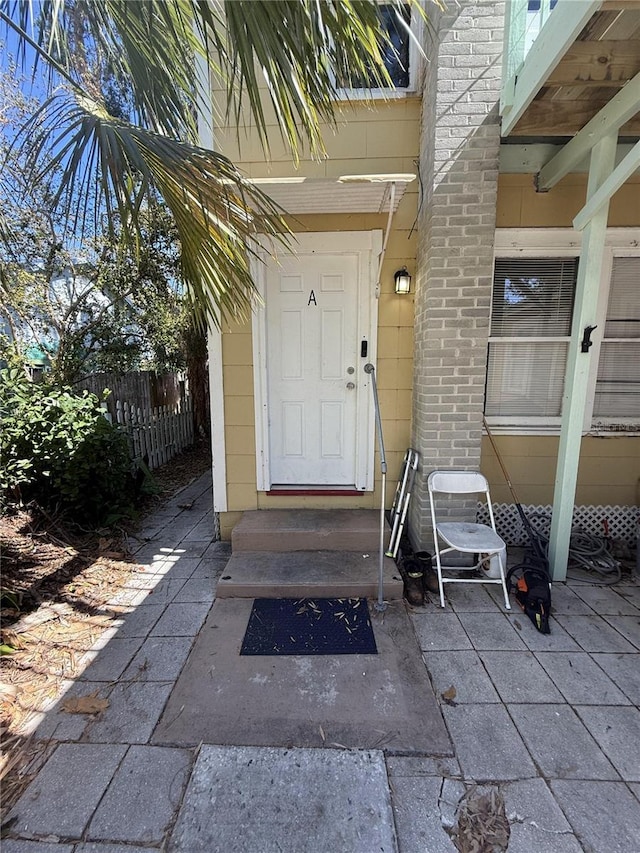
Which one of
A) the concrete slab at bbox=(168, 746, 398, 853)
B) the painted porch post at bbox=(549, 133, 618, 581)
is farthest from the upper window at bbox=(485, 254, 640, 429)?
the concrete slab at bbox=(168, 746, 398, 853)

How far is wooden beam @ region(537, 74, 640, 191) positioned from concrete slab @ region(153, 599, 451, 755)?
3244 mm

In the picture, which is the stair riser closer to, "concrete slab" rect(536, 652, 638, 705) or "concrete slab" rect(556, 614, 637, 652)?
"concrete slab" rect(536, 652, 638, 705)

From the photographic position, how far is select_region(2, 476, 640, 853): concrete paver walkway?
1.26m

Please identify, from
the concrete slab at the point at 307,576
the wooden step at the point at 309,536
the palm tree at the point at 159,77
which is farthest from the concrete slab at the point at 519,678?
the palm tree at the point at 159,77

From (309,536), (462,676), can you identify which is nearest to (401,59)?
(309,536)

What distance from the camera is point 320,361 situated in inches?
130

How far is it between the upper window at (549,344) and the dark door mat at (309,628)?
2.08 meters

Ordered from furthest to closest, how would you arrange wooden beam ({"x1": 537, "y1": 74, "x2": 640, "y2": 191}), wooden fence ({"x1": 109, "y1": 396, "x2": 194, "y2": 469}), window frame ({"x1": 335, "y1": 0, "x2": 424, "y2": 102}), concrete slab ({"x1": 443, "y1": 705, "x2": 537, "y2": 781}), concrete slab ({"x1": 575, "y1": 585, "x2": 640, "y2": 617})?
wooden fence ({"x1": 109, "y1": 396, "x2": 194, "y2": 469}), window frame ({"x1": 335, "y1": 0, "x2": 424, "y2": 102}), concrete slab ({"x1": 575, "y1": 585, "x2": 640, "y2": 617}), wooden beam ({"x1": 537, "y1": 74, "x2": 640, "y2": 191}), concrete slab ({"x1": 443, "y1": 705, "x2": 537, "y2": 781})

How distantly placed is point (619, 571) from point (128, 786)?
3.40m

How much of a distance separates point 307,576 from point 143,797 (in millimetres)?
1415

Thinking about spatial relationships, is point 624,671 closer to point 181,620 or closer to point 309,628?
point 309,628

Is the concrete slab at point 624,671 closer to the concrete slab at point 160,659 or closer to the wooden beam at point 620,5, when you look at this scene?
the concrete slab at point 160,659

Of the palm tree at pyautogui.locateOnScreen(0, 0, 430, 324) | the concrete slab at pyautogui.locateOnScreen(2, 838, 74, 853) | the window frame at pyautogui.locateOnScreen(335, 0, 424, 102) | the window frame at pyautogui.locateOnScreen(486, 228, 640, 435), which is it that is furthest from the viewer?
the window frame at pyautogui.locateOnScreen(486, 228, 640, 435)

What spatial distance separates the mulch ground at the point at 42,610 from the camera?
1633 mm
